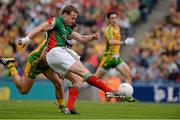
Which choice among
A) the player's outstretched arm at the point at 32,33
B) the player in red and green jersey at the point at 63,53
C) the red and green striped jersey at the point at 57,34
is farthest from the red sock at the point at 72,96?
the player's outstretched arm at the point at 32,33

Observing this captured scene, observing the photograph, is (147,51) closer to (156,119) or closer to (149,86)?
(149,86)

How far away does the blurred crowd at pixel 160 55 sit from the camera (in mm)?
28438

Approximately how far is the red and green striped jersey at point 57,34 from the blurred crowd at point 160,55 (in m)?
11.9

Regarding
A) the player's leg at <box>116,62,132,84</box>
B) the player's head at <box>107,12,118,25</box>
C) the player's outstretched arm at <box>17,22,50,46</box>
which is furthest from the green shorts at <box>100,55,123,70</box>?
the player's outstretched arm at <box>17,22,50,46</box>

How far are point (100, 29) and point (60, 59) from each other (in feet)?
52.7

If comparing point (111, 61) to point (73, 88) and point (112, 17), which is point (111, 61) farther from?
point (73, 88)

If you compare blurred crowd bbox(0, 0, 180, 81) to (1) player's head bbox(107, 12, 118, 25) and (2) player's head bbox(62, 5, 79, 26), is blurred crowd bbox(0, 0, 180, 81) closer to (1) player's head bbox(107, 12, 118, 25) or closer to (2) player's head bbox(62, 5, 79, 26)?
(1) player's head bbox(107, 12, 118, 25)

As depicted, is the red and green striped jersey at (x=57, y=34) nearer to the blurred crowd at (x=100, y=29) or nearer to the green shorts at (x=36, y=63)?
the green shorts at (x=36, y=63)

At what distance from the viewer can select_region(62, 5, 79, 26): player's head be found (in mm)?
16125

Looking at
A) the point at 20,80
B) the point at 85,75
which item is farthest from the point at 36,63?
the point at 85,75

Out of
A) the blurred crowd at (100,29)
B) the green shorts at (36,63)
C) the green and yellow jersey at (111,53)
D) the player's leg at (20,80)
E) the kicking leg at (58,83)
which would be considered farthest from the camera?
the blurred crowd at (100,29)

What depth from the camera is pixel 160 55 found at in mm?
29344

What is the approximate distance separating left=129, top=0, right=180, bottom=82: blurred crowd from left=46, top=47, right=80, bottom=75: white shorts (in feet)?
39.4

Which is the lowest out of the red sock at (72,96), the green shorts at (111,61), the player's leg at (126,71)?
the red sock at (72,96)
